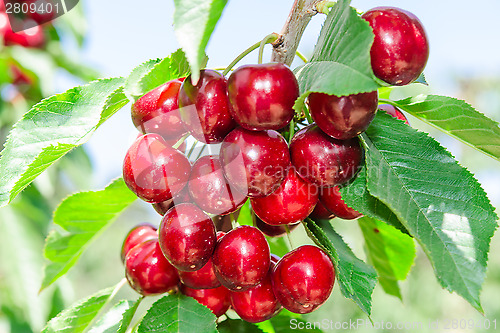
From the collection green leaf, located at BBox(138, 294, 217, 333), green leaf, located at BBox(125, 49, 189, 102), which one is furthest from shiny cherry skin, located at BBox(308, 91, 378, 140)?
green leaf, located at BBox(138, 294, 217, 333)

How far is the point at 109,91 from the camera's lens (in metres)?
0.68

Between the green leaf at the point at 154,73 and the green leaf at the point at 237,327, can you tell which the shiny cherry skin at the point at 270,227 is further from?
the green leaf at the point at 154,73

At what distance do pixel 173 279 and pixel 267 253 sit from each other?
202 mm

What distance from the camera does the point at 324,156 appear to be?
608 mm

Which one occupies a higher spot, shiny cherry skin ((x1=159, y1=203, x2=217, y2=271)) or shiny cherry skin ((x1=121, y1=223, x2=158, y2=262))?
shiny cherry skin ((x1=159, y1=203, x2=217, y2=271))

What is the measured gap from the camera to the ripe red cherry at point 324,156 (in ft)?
2.00

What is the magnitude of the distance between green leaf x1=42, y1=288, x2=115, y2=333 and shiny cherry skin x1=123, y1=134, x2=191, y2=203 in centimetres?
36

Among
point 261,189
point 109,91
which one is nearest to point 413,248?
point 261,189

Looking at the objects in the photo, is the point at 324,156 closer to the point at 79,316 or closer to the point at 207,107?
the point at 207,107

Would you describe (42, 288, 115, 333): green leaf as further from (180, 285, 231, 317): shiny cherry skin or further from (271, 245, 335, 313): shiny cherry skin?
(271, 245, 335, 313): shiny cherry skin

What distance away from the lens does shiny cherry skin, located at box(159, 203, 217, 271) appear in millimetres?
638

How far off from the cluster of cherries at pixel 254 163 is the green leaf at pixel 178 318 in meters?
0.04

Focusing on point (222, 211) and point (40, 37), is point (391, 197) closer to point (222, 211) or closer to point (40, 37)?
point (222, 211)

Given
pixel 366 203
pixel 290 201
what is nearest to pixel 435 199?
pixel 366 203
